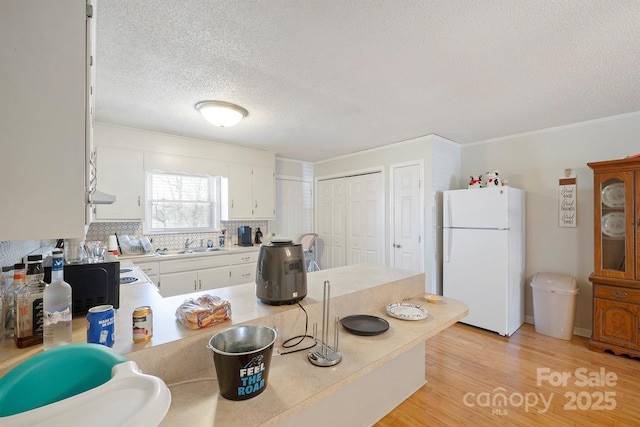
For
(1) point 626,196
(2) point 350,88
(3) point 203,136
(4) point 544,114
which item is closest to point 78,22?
(2) point 350,88

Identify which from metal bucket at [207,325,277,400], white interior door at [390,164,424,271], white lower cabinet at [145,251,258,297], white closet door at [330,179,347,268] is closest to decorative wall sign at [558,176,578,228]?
white interior door at [390,164,424,271]

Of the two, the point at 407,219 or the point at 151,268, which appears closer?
the point at 151,268

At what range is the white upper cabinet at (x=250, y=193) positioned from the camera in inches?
163

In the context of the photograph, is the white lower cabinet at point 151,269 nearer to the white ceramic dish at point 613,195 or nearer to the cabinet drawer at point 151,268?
the cabinet drawer at point 151,268

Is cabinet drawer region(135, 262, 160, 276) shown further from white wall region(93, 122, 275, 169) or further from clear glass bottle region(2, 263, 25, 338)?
clear glass bottle region(2, 263, 25, 338)

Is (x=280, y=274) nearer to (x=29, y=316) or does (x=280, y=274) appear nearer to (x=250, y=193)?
(x=29, y=316)

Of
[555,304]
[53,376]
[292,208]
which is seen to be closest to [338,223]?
[292,208]

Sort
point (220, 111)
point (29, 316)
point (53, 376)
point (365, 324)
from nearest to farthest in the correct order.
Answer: point (53, 376) < point (29, 316) < point (365, 324) < point (220, 111)

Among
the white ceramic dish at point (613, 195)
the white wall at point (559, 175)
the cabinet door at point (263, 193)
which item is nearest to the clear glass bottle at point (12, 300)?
the cabinet door at point (263, 193)

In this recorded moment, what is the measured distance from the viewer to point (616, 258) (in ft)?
8.77

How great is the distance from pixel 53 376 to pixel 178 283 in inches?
121

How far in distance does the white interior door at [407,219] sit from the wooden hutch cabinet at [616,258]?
1.68 metres

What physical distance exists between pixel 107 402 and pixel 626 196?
150 inches

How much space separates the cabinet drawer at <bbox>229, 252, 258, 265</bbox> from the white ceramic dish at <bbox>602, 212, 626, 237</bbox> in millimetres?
3927
